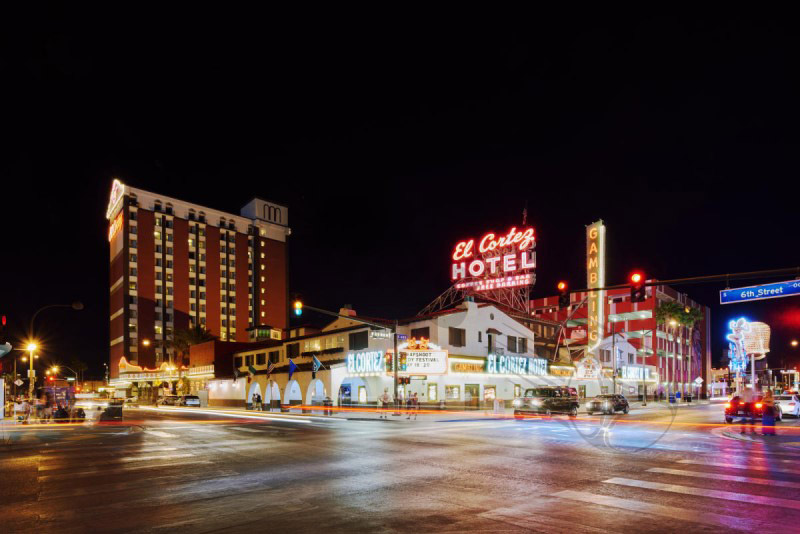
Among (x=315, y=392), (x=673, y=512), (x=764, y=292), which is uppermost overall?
(x=764, y=292)

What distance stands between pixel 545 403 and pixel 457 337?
10.3 metres

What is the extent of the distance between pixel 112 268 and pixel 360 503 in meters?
133

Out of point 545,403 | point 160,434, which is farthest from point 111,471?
point 545,403

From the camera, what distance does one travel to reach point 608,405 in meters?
41.9

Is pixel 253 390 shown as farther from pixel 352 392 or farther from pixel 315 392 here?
pixel 352 392

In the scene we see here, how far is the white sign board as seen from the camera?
132ft

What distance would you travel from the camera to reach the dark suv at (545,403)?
120ft

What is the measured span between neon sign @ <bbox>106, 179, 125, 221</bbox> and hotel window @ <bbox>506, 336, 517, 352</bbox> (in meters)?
94.8

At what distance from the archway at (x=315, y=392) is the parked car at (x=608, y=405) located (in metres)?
22.1

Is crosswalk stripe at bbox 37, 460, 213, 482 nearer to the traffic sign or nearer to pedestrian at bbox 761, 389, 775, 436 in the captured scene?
the traffic sign

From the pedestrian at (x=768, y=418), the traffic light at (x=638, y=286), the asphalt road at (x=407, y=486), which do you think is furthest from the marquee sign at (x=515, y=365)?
the traffic light at (x=638, y=286)

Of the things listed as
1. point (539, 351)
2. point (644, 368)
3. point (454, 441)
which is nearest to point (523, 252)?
point (539, 351)

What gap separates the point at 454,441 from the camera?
67.1 feet

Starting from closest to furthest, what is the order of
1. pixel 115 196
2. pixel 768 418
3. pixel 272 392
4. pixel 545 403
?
1. pixel 768 418
2. pixel 545 403
3. pixel 272 392
4. pixel 115 196
